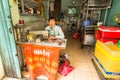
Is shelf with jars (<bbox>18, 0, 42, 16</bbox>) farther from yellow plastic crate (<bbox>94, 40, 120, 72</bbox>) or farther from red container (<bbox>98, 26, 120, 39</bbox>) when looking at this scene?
yellow plastic crate (<bbox>94, 40, 120, 72</bbox>)

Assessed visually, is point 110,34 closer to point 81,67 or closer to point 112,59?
point 112,59

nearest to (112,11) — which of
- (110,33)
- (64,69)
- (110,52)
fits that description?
(110,33)

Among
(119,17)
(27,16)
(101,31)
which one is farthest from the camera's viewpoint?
(27,16)

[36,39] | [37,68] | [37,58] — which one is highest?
[36,39]

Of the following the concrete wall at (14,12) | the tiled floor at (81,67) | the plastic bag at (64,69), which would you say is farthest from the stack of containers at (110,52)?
the concrete wall at (14,12)

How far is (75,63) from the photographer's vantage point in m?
2.59

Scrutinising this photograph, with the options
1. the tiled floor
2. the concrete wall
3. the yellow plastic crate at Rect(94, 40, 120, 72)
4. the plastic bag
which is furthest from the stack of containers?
the concrete wall

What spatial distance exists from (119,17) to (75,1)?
409 cm

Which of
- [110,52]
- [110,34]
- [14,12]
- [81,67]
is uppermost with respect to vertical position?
[14,12]

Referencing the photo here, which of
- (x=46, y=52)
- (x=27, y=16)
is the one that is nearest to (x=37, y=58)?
(x=46, y=52)

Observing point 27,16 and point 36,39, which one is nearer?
point 36,39

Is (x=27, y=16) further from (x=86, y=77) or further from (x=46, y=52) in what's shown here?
(x=86, y=77)

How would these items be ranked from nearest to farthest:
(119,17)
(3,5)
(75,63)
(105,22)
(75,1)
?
(3,5) < (119,17) < (75,63) < (105,22) < (75,1)

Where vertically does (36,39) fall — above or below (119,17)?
below
